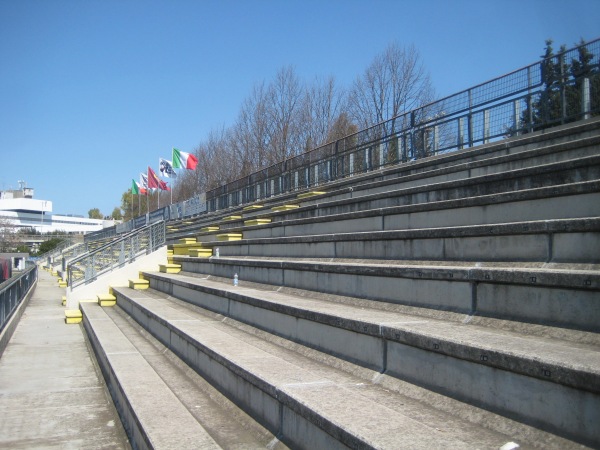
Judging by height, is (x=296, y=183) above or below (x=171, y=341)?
above

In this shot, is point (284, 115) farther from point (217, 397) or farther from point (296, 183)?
point (217, 397)

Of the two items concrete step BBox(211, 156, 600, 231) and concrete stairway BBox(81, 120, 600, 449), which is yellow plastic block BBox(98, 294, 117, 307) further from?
concrete step BBox(211, 156, 600, 231)

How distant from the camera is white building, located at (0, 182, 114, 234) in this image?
14438 centimetres

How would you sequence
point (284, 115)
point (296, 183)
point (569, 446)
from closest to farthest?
point (569, 446) → point (296, 183) → point (284, 115)

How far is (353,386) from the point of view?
3.65 m

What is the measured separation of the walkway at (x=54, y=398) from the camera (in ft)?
16.7

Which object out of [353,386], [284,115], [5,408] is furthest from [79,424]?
[284,115]

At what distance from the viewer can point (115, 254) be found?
1667 centimetres

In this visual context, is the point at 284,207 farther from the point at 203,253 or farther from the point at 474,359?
the point at 474,359

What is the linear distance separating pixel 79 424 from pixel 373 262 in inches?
132

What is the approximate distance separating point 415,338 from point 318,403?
0.72m

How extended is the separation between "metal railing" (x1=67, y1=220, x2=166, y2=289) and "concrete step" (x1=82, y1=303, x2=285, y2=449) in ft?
29.2

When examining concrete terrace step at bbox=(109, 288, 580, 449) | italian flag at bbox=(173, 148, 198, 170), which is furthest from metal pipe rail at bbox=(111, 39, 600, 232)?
italian flag at bbox=(173, 148, 198, 170)

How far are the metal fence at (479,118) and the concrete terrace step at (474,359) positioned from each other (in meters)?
5.78
